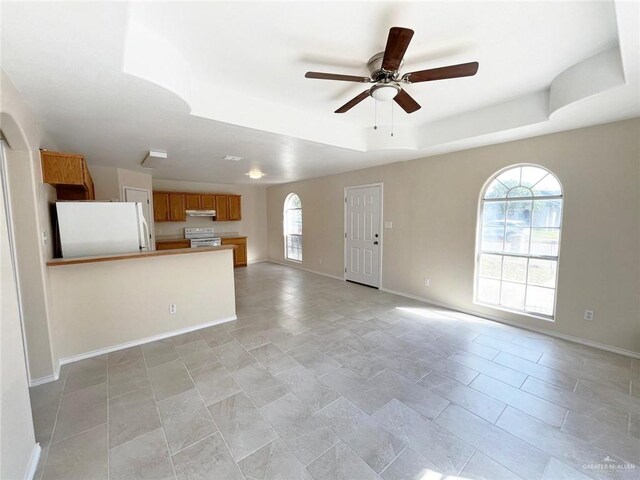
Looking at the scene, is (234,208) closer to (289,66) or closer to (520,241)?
(289,66)

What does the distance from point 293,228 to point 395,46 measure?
634 cm

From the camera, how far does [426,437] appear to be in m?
1.77

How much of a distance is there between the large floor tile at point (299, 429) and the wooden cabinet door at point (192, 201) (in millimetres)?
6071

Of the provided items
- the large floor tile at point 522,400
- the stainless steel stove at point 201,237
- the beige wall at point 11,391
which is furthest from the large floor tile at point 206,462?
the stainless steel stove at point 201,237

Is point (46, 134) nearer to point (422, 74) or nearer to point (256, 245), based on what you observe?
point (422, 74)

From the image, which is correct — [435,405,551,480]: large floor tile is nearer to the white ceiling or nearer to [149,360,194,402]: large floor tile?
[149,360,194,402]: large floor tile

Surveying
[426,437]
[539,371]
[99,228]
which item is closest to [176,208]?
[99,228]

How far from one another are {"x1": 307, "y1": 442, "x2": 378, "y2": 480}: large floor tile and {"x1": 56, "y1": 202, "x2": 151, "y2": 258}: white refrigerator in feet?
9.65

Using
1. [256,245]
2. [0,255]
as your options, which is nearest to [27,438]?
[0,255]

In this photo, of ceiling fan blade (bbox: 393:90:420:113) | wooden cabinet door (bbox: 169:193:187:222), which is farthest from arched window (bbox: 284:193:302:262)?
ceiling fan blade (bbox: 393:90:420:113)

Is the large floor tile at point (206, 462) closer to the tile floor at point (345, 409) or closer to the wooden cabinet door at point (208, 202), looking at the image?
the tile floor at point (345, 409)

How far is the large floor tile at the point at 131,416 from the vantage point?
179cm

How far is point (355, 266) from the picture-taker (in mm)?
5750

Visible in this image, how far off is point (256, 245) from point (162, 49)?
6.77 m
